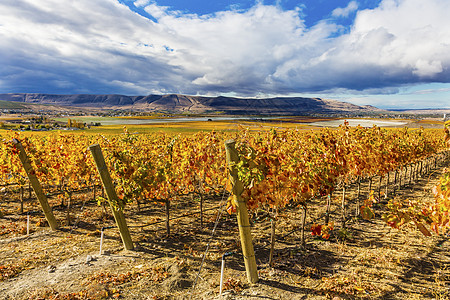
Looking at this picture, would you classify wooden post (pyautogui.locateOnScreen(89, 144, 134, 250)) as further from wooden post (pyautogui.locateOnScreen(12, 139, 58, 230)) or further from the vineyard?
wooden post (pyautogui.locateOnScreen(12, 139, 58, 230))

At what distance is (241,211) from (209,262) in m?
3.19

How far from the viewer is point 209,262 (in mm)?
8070

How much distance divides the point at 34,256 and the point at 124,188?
4.00 metres

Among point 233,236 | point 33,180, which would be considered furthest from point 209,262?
point 33,180

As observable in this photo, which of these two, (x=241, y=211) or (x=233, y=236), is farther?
(x=233, y=236)

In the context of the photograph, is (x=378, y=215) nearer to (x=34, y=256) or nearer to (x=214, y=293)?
(x=214, y=293)

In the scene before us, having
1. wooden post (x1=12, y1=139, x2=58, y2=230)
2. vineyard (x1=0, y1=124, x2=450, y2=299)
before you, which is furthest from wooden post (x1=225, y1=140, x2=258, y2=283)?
wooden post (x1=12, y1=139, x2=58, y2=230)

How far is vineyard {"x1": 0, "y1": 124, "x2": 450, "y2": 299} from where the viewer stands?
243 inches

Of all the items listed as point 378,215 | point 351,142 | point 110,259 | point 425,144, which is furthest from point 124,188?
point 425,144

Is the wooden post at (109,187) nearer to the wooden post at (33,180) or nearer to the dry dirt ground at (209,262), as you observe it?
the dry dirt ground at (209,262)

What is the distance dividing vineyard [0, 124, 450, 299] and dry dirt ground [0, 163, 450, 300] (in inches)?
1.7

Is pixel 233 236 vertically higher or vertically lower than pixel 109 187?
lower

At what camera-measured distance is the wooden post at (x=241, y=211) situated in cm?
589

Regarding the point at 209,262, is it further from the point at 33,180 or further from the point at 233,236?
the point at 33,180
